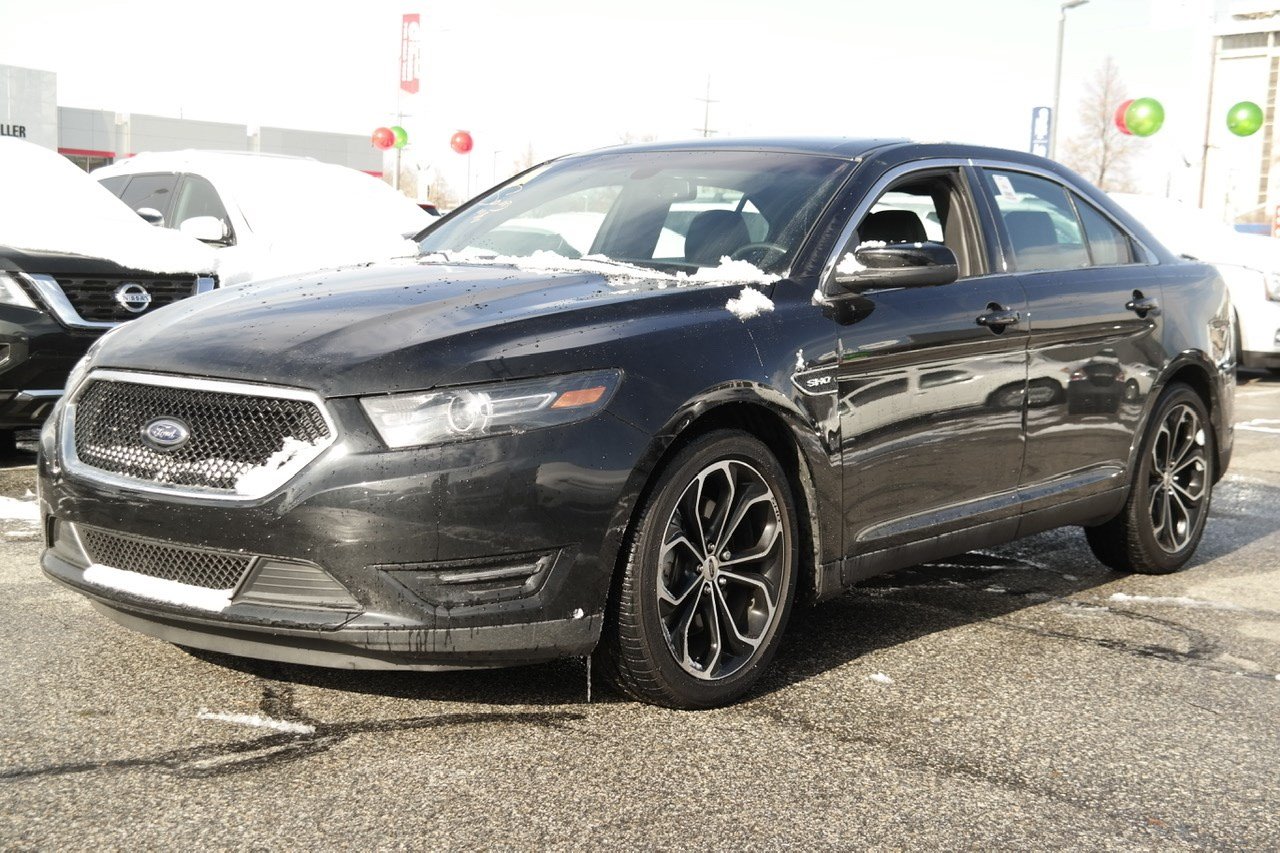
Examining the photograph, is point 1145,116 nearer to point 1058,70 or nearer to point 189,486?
point 1058,70

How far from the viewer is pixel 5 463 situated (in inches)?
313

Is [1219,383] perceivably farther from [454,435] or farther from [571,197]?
[454,435]

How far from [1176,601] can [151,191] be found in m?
7.66

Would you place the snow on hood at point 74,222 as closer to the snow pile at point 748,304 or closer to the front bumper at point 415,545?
the front bumper at point 415,545

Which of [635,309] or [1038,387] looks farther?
[1038,387]

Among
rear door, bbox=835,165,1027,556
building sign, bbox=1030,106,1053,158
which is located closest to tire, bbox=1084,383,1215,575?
rear door, bbox=835,165,1027,556

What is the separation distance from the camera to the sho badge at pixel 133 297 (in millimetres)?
7879

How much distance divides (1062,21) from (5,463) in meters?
27.1

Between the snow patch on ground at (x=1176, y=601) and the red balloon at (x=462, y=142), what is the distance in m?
34.8

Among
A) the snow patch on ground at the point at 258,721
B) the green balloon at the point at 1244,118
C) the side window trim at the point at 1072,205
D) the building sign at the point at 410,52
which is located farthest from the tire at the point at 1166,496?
the building sign at the point at 410,52

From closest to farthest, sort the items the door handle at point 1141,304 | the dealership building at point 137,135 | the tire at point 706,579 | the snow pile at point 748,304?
the tire at point 706,579, the snow pile at point 748,304, the door handle at point 1141,304, the dealership building at point 137,135

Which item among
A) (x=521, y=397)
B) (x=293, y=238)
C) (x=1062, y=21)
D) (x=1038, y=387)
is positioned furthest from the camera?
(x=1062, y=21)

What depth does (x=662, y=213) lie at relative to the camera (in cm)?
505

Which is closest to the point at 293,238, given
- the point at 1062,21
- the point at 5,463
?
the point at 5,463
